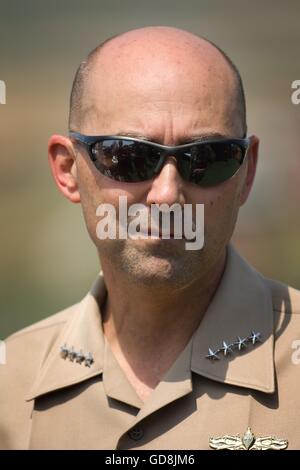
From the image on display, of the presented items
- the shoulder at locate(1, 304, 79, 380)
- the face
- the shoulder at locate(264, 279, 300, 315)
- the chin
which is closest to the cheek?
the face

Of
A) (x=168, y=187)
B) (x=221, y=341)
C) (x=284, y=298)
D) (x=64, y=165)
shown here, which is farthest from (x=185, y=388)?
(x=64, y=165)

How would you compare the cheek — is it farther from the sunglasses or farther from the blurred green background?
the blurred green background

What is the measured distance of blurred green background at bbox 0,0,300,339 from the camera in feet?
23.1

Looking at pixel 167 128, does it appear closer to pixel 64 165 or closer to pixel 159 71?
pixel 159 71

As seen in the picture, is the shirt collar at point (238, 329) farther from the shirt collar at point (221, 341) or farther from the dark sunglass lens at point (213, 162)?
the dark sunglass lens at point (213, 162)

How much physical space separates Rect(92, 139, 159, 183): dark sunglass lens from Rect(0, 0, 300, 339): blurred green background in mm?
3978

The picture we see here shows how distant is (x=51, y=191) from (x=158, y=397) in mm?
5181

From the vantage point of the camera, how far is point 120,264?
271 centimetres

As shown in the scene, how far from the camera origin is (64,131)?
758 cm

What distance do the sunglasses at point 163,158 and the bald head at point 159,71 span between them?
100 millimetres

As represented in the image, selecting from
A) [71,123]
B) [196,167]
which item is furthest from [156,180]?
[71,123]

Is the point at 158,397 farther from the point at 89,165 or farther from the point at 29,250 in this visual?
the point at 29,250

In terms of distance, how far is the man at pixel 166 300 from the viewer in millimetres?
2607

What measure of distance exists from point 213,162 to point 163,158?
0.59ft
